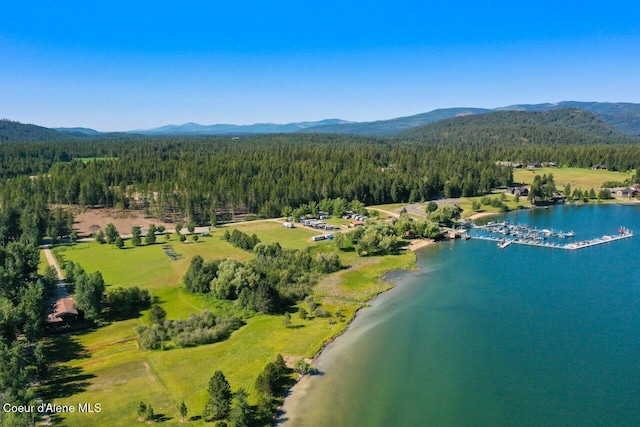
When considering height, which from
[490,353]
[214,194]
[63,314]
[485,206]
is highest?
[214,194]

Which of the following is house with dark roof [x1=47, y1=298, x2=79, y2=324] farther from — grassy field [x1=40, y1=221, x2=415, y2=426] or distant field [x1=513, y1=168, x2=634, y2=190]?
distant field [x1=513, y1=168, x2=634, y2=190]

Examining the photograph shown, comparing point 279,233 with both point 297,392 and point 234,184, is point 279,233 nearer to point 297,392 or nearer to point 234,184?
point 234,184

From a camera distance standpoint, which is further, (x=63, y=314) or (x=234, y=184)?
(x=234, y=184)

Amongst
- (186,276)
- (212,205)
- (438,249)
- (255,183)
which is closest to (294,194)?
(255,183)

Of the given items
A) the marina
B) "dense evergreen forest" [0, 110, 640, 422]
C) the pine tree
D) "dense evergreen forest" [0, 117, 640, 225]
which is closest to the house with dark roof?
"dense evergreen forest" [0, 110, 640, 422]

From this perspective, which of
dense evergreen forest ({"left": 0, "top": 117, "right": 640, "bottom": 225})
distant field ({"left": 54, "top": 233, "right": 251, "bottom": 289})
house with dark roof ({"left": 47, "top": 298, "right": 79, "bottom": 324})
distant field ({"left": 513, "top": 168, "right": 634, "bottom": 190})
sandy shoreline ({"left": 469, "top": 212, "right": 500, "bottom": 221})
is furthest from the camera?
distant field ({"left": 513, "top": 168, "right": 634, "bottom": 190})

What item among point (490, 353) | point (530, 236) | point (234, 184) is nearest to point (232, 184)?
point (234, 184)
